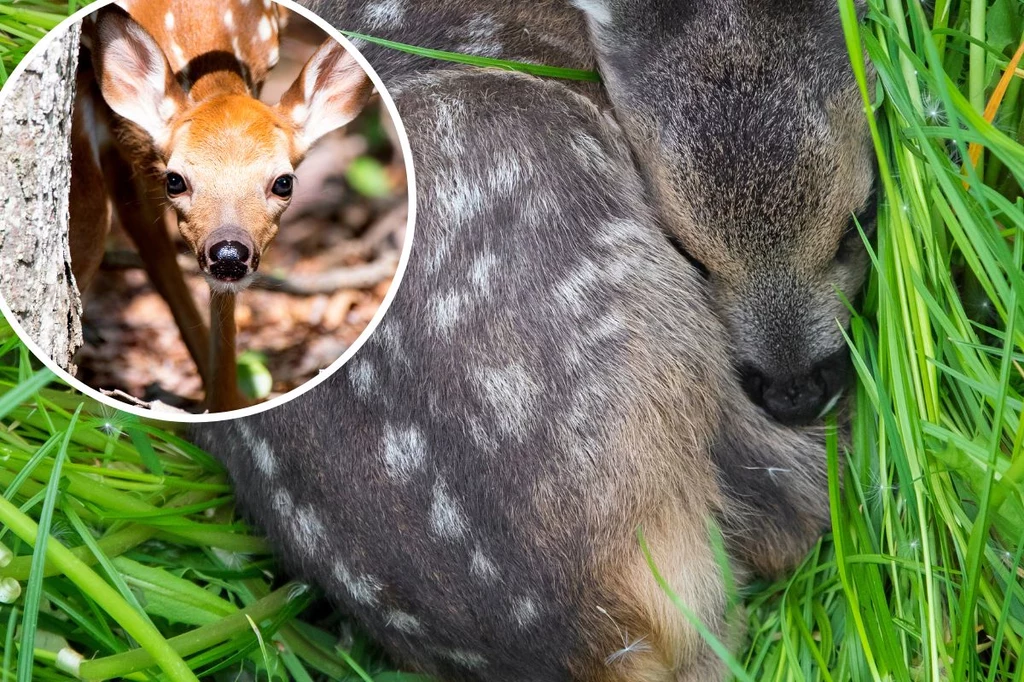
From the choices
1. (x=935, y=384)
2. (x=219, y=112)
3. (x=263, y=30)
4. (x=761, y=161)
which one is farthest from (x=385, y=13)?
(x=935, y=384)

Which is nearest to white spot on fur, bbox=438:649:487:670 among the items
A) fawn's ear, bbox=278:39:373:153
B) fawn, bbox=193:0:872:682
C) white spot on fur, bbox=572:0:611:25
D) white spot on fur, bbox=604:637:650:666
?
fawn, bbox=193:0:872:682

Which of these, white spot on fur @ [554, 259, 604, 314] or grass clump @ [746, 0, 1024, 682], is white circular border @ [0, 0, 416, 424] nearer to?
white spot on fur @ [554, 259, 604, 314]

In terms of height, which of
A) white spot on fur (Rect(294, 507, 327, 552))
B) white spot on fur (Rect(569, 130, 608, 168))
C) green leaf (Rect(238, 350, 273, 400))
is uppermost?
white spot on fur (Rect(569, 130, 608, 168))

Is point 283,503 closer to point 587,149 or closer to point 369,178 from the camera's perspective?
point 369,178

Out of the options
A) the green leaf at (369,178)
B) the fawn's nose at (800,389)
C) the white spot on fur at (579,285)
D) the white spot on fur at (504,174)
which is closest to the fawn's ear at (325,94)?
the green leaf at (369,178)

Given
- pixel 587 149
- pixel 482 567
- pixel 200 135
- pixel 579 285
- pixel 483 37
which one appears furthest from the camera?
pixel 483 37

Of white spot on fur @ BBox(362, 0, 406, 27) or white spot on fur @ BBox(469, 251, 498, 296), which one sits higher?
white spot on fur @ BBox(362, 0, 406, 27)

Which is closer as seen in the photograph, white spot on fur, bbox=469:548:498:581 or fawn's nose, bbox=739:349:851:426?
white spot on fur, bbox=469:548:498:581

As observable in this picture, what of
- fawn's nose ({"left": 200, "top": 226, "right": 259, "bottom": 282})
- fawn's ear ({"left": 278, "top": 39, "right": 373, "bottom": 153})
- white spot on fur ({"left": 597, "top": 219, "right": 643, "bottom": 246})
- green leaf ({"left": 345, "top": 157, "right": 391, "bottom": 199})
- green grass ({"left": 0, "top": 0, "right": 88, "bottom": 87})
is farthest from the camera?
green grass ({"left": 0, "top": 0, "right": 88, "bottom": 87})
